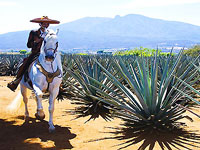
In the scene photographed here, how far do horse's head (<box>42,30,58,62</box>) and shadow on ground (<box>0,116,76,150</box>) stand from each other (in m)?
1.27

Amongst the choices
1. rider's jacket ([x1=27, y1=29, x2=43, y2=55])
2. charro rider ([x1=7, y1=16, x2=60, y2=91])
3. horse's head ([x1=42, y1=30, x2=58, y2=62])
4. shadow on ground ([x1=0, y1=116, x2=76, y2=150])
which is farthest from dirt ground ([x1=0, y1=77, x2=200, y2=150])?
rider's jacket ([x1=27, y1=29, x2=43, y2=55])

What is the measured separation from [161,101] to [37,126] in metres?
2.32

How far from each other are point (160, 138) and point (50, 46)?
2131mm

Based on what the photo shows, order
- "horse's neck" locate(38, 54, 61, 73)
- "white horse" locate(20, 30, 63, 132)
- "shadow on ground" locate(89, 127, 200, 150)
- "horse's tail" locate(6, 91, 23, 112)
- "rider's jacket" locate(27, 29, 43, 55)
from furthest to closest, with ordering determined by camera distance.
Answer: "horse's tail" locate(6, 91, 23, 112), "rider's jacket" locate(27, 29, 43, 55), "horse's neck" locate(38, 54, 61, 73), "white horse" locate(20, 30, 63, 132), "shadow on ground" locate(89, 127, 200, 150)

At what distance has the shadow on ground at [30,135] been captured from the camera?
3891mm

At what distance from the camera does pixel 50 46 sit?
156 inches

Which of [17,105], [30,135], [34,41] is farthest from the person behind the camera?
[17,105]

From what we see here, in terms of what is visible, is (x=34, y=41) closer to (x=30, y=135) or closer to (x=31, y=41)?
(x=31, y=41)

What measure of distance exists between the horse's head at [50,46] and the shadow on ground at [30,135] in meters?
1.27

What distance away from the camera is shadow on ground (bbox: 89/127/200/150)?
11.7ft

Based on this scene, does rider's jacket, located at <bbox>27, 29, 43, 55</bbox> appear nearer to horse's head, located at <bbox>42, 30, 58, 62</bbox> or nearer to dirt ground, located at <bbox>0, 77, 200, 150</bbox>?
horse's head, located at <bbox>42, 30, 58, 62</bbox>

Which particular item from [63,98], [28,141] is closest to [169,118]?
[28,141]

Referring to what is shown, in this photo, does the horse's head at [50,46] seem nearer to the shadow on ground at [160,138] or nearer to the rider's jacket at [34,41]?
the rider's jacket at [34,41]

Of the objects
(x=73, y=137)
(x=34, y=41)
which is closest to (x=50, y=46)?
(x=34, y=41)
